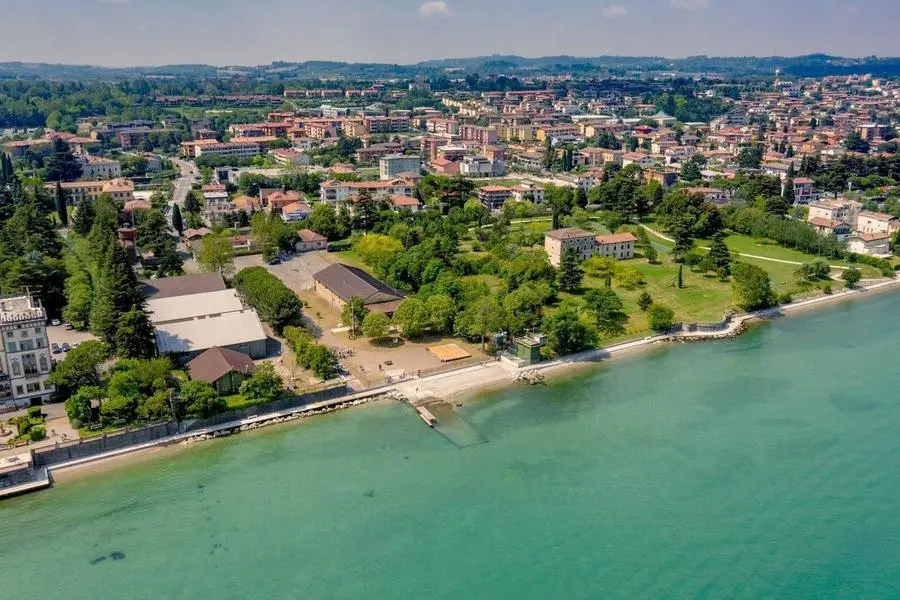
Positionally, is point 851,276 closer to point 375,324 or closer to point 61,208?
point 375,324

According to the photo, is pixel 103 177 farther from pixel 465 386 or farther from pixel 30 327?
pixel 465 386

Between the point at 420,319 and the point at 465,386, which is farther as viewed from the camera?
the point at 420,319

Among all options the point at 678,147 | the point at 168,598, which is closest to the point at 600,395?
the point at 168,598

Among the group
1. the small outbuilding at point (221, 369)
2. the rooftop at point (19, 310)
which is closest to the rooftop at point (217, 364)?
the small outbuilding at point (221, 369)

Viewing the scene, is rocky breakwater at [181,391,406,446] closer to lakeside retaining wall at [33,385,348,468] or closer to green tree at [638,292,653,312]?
lakeside retaining wall at [33,385,348,468]

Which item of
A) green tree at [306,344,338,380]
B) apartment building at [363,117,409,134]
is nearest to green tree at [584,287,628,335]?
green tree at [306,344,338,380]

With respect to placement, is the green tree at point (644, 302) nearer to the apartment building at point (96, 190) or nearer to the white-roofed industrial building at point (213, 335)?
the white-roofed industrial building at point (213, 335)

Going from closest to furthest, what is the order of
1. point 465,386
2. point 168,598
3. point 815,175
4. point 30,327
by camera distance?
point 168,598 < point 30,327 < point 465,386 < point 815,175
